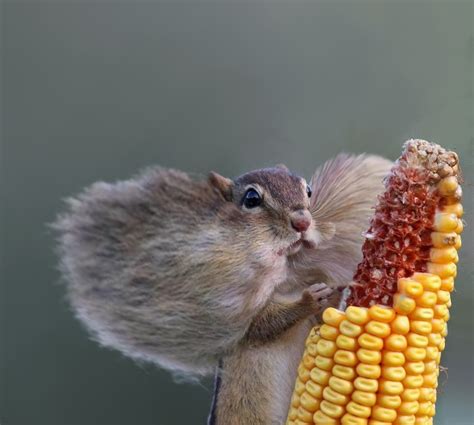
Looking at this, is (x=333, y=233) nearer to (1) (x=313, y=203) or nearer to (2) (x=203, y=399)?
(1) (x=313, y=203)

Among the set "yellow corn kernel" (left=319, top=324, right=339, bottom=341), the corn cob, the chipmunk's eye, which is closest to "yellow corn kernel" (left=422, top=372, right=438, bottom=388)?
the corn cob

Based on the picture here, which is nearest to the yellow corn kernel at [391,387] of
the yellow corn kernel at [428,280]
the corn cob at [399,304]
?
the corn cob at [399,304]

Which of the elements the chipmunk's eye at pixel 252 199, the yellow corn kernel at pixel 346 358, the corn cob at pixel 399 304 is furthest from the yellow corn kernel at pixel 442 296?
the chipmunk's eye at pixel 252 199

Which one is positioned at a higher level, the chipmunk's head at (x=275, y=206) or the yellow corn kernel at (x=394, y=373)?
the chipmunk's head at (x=275, y=206)

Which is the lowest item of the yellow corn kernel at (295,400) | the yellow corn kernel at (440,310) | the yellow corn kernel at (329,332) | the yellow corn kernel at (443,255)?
the yellow corn kernel at (295,400)

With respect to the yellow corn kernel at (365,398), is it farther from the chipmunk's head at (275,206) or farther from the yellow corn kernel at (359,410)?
the chipmunk's head at (275,206)

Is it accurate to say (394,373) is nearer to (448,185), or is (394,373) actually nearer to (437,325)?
(437,325)

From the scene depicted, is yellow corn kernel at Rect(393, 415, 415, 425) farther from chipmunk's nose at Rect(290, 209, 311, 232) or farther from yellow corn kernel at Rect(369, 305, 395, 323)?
chipmunk's nose at Rect(290, 209, 311, 232)
